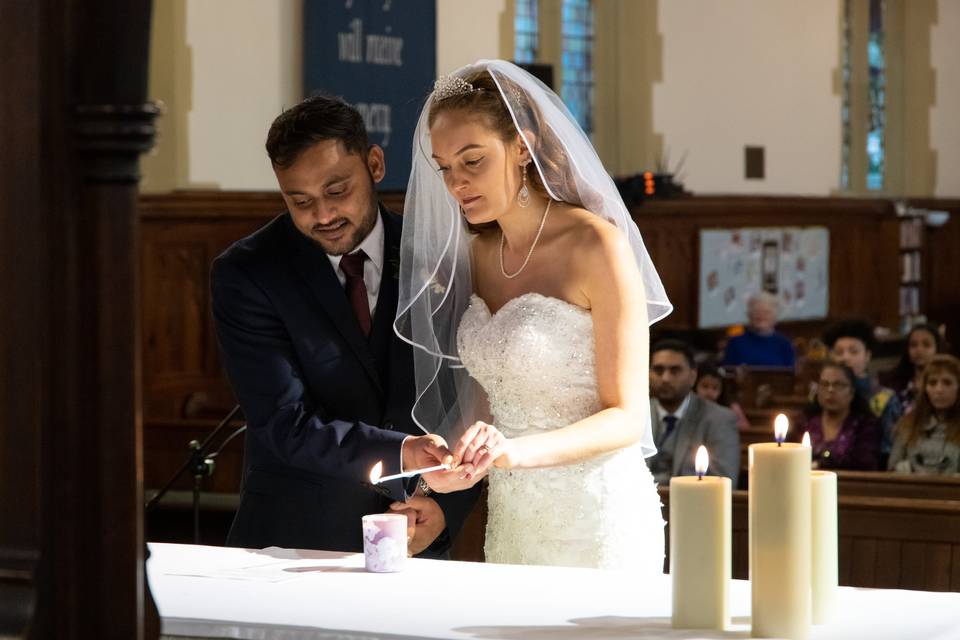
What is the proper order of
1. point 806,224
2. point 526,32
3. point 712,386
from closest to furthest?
point 712,386 < point 526,32 < point 806,224

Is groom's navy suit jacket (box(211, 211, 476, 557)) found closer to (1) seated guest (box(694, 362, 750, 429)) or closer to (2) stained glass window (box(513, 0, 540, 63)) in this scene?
(1) seated guest (box(694, 362, 750, 429))

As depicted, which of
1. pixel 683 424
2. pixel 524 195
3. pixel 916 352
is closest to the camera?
pixel 524 195

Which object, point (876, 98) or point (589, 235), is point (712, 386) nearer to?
point (589, 235)

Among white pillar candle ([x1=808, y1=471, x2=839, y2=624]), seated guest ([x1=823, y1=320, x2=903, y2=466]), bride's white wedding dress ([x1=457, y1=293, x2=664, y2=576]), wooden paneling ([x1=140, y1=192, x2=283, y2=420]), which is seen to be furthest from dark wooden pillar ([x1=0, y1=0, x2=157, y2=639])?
wooden paneling ([x1=140, y1=192, x2=283, y2=420])

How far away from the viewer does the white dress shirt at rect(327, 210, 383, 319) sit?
3.59m

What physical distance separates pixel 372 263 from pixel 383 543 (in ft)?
3.01

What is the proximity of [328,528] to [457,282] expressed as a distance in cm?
66

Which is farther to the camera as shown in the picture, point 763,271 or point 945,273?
point 945,273

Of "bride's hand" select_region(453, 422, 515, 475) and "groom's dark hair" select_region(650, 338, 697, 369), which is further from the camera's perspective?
"groom's dark hair" select_region(650, 338, 697, 369)

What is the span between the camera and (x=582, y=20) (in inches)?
555

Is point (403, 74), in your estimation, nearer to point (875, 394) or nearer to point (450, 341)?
point (875, 394)

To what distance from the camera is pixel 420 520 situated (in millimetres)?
3449

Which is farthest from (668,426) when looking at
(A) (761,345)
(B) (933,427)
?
(A) (761,345)

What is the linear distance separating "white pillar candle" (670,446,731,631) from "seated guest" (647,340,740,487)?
405 centimetres
